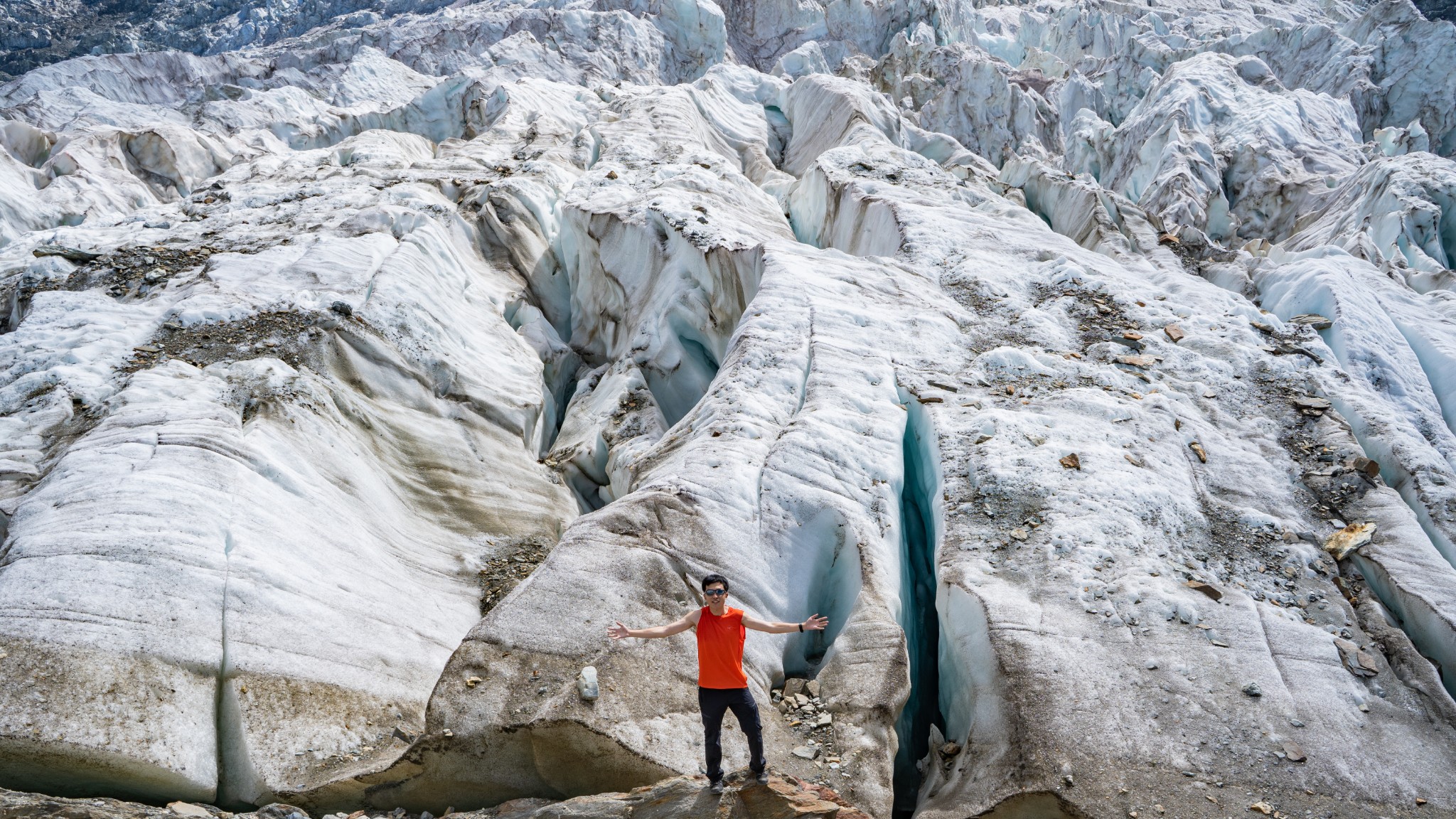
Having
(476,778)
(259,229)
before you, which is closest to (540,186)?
(259,229)

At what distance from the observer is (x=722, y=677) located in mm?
4289

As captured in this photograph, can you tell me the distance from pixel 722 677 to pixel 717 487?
8.53ft

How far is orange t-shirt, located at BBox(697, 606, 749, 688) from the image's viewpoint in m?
4.28

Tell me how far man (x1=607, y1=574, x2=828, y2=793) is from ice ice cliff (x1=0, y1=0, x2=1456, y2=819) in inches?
22.2

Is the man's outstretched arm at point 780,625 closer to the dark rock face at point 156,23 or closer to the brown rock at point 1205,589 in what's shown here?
the brown rock at point 1205,589

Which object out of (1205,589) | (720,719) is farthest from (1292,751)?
(720,719)

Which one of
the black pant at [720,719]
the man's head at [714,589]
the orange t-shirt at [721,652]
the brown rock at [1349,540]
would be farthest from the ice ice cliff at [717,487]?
the man's head at [714,589]

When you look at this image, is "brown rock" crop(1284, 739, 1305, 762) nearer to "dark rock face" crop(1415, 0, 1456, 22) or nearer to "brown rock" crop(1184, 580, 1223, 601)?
"brown rock" crop(1184, 580, 1223, 601)

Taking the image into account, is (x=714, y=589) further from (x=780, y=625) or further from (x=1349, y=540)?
(x=1349, y=540)

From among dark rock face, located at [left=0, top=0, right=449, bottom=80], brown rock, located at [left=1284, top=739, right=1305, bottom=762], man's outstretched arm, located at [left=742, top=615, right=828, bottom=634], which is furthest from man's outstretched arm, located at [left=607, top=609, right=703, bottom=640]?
dark rock face, located at [left=0, top=0, right=449, bottom=80]

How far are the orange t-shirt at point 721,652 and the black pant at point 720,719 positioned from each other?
52 mm

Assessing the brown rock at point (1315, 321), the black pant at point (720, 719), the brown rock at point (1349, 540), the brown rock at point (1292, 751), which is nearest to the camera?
the black pant at point (720, 719)

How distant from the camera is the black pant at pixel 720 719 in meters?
4.32

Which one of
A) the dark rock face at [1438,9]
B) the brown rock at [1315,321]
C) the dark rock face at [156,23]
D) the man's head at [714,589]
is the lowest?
the dark rock face at [156,23]
